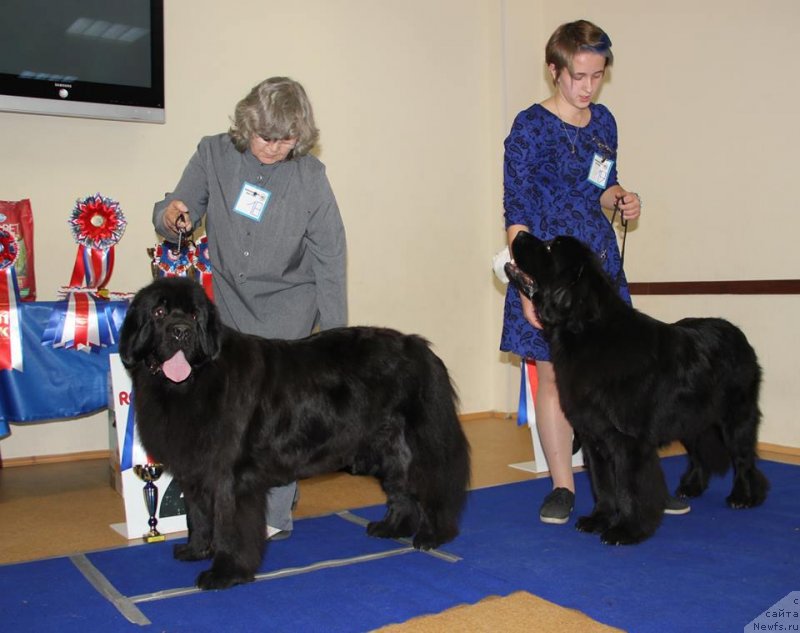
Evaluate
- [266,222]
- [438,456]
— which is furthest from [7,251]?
[438,456]

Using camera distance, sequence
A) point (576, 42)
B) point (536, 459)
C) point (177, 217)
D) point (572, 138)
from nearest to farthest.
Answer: point (177, 217)
point (576, 42)
point (572, 138)
point (536, 459)

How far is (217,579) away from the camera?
3.05 m

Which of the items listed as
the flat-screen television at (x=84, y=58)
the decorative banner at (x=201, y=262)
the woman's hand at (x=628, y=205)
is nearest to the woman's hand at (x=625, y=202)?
the woman's hand at (x=628, y=205)

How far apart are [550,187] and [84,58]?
3.28 m

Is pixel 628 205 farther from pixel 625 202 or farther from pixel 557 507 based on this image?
pixel 557 507

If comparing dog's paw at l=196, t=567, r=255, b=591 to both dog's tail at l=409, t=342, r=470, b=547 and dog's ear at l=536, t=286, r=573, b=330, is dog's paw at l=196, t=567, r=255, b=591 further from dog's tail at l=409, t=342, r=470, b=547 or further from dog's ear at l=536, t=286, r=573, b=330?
dog's ear at l=536, t=286, r=573, b=330

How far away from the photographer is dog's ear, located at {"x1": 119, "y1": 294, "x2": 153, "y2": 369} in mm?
2988

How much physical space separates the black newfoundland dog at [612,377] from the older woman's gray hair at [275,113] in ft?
3.57

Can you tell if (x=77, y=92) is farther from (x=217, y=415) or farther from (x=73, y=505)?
(x=217, y=415)

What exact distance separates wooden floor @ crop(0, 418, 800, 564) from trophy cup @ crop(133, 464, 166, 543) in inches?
3.4

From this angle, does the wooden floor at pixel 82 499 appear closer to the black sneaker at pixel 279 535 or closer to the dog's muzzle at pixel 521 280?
the black sneaker at pixel 279 535

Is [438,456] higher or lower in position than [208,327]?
lower

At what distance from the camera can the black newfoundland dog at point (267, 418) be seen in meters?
3.02

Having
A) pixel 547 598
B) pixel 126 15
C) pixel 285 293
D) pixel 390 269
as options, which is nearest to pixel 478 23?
pixel 390 269
